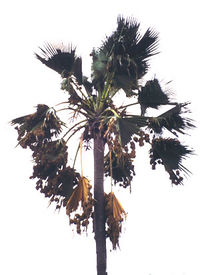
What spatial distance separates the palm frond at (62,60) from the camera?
10.5 metres

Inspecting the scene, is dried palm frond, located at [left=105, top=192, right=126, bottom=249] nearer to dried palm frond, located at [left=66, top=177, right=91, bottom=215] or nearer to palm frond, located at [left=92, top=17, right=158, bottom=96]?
dried palm frond, located at [left=66, top=177, right=91, bottom=215]

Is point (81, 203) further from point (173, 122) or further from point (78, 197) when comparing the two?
point (173, 122)

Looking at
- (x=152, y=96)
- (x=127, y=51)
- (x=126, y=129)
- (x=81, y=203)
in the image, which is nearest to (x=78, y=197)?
(x=81, y=203)

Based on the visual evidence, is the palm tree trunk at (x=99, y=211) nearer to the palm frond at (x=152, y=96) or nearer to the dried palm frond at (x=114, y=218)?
the dried palm frond at (x=114, y=218)

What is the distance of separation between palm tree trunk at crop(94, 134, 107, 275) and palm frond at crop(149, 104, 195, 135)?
4.67 ft

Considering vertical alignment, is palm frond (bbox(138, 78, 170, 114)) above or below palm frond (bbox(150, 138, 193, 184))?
above

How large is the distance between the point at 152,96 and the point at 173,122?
35.6 inches

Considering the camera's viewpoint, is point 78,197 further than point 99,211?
No

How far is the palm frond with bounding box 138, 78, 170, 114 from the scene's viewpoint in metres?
9.97

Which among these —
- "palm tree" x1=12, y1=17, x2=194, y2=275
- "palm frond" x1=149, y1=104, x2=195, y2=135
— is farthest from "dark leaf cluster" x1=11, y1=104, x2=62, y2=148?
"palm frond" x1=149, y1=104, x2=195, y2=135

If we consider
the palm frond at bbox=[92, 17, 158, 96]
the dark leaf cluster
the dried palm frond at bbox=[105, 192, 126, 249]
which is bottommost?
the dried palm frond at bbox=[105, 192, 126, 249]

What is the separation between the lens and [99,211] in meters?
9.71

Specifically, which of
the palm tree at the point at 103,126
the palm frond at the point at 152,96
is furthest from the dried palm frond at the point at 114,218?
the palm frond at the point at 152,96

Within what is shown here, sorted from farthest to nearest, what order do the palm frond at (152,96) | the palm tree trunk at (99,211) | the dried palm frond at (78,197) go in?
the palm frond at (152,96) < the palm tree trunk at (99,211) < the dried palm frond at (78,197)
